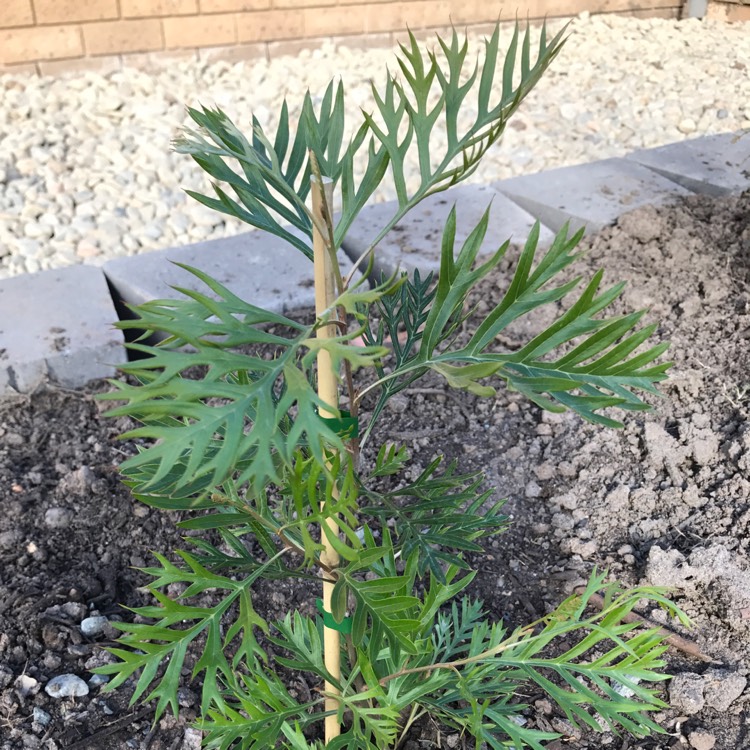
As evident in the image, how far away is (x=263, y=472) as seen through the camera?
25.0 inches

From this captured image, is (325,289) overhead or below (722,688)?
overhead

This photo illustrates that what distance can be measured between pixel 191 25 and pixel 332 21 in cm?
95

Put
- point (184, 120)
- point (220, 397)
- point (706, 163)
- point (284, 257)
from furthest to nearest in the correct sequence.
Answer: point (184, 120), point (706, 163), point (284, 257), point (220, 397)

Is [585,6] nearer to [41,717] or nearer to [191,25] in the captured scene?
[191,25]

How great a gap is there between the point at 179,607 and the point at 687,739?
992mm

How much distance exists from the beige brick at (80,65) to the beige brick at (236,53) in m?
0.55

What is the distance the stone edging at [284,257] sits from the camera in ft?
7.73

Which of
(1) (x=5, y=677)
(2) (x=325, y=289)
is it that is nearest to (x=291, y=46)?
(1) (x=5, y=677)

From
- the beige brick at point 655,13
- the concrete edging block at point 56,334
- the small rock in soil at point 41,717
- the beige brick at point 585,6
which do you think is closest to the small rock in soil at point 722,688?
the small rock in soil at point 41,717

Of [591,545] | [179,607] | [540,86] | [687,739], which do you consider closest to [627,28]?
[540,86]

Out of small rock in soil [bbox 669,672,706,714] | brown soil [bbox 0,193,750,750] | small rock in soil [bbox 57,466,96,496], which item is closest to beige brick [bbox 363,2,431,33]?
brown soil [bbox 0,193,750,750]

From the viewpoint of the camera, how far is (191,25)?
4938 millimetres

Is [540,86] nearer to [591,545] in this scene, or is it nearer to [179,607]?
[591,545]

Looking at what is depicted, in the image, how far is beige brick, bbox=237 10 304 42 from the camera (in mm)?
5047
